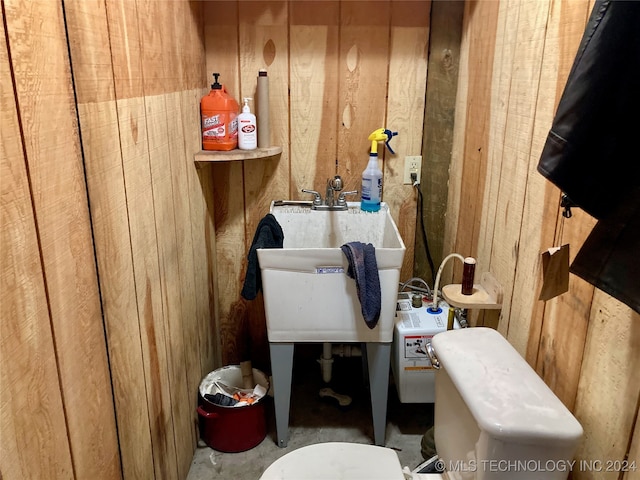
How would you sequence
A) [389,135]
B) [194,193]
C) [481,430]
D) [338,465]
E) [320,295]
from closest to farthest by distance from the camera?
[481,430] < [338,465] < [320,295] < [194,193] < [389,135]

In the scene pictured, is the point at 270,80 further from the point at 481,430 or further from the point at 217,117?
the point at 481,430

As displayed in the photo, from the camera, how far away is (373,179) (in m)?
2.11

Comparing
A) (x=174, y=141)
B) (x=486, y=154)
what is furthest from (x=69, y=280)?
(x=486, y=154)

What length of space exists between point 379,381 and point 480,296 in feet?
1.69

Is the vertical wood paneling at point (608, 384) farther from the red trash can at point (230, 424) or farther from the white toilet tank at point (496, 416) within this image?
the red trash can at point (230, 424)

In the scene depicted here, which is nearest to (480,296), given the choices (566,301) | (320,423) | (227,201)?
(566,301)

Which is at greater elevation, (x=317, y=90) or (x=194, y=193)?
(x=317, y=90)

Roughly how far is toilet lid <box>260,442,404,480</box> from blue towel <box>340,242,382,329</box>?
446mm

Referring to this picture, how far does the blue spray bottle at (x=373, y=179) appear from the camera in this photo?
209 centimetres

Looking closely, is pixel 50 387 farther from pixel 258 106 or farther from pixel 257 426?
pixel 258 106

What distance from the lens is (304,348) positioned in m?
2.46

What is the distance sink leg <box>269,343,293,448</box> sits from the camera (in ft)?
6.21

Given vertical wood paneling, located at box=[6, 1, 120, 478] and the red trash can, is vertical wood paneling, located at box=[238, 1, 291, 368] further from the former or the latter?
vertical wood paneling, located at box=[6, 1, 120, 478]

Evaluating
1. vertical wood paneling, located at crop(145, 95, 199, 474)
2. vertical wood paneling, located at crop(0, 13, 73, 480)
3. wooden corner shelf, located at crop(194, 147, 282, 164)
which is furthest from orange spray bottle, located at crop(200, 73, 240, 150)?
vertical wood paneling, located at crop(0, 13, 73, 480)
